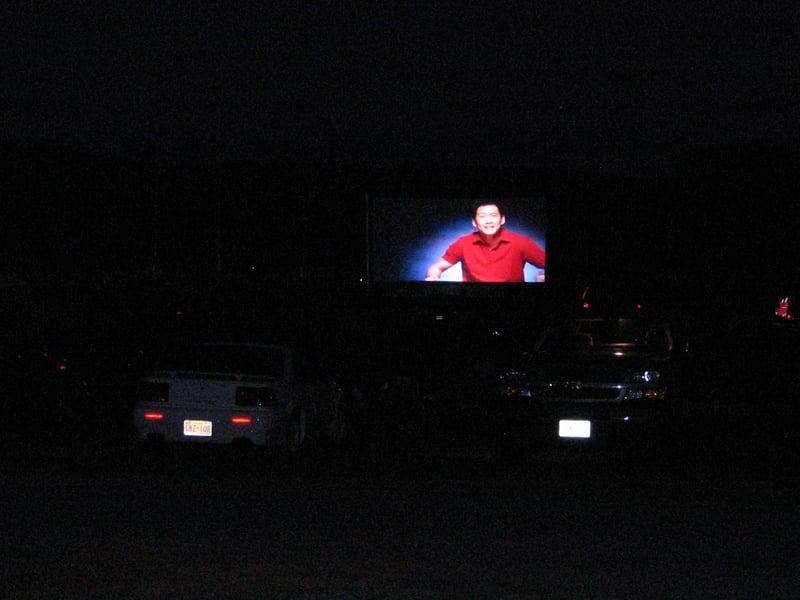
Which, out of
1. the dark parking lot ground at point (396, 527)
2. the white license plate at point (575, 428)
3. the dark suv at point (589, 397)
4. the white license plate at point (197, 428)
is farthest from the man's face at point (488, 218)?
the white license plate at point (197, 428)

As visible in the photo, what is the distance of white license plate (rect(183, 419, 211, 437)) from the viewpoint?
1383 centimetres

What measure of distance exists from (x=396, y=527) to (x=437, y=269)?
28.4 metres

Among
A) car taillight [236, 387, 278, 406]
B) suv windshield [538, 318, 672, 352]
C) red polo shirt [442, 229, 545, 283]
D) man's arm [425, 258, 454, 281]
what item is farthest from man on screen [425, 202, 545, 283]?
car taillight [236, 387, 278, 406]

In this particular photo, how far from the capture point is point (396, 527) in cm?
954

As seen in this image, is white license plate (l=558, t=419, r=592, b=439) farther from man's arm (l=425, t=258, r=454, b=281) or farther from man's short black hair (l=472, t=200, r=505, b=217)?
man's arm (l=425, t=258, r=454, b=281)

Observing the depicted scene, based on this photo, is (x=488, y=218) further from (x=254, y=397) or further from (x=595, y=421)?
(x=254, y=397)

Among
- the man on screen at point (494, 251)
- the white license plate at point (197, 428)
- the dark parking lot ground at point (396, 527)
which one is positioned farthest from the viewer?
the man on screen at point (494, 251)

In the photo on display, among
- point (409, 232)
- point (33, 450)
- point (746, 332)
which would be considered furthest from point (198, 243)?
point (33, 450)

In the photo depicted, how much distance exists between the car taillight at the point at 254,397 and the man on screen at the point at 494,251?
23277 mm

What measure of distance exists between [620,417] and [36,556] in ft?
24.8

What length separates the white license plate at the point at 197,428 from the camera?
1383 cm

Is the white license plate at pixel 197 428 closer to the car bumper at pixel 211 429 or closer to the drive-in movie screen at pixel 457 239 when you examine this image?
the car bumper at pixel 211 429

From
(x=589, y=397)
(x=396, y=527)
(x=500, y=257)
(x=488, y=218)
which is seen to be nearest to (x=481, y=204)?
(x=488, y=218)

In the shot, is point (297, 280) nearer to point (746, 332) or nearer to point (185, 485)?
point (746, 332)
